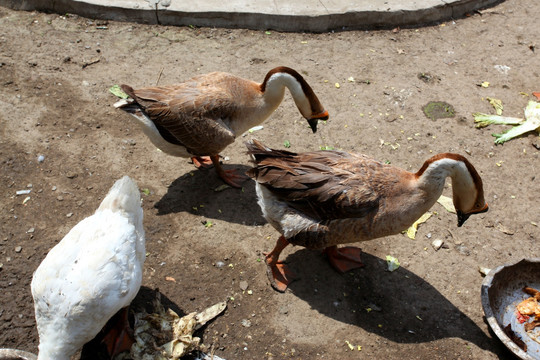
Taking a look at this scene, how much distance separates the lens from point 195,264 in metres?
4.62

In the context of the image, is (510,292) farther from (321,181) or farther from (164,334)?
(164,334)

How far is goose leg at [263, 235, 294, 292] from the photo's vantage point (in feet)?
14.6

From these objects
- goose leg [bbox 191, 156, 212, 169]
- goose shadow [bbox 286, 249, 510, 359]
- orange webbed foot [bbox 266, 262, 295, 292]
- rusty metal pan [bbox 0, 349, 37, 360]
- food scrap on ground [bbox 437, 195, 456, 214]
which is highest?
rusty metal pan [bbox 0, 349, 37, 360]

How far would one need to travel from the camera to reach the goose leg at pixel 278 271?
14.6 feet

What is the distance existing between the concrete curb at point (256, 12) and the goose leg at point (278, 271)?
4442 mm

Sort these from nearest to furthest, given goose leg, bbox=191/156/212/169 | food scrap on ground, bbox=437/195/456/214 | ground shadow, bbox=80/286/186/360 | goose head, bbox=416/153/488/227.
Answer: ground shadow, bbox=80/286/186/360
goose head, bbox=416/153/488/227
food scrap on ground, bbox=437/195/456/214
goose leg, bbox=191/156/212/169

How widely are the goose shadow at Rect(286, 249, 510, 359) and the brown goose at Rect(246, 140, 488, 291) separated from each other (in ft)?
1.85

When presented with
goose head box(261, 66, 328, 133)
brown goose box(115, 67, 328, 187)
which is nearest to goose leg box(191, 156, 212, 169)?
brown goose box(115, 67, 328, 187)

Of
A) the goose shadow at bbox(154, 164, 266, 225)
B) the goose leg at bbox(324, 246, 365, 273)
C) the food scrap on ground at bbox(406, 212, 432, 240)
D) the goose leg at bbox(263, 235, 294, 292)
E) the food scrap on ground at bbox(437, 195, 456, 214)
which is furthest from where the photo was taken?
the food scrap on ground at bbox(437, 195, 456, 214)

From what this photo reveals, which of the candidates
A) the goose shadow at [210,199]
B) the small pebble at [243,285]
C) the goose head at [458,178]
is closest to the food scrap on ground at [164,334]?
the small pebble at [243,285]

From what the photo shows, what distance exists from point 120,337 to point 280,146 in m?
3.04

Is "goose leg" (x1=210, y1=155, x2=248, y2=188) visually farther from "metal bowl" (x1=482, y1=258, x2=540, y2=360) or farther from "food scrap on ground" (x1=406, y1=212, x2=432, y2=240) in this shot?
"metal bowl" (x1=482, y1=258, x2=540, y2=360)

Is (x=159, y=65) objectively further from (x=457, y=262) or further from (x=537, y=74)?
(x=537, y=74)

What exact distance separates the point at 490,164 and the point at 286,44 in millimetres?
3606
